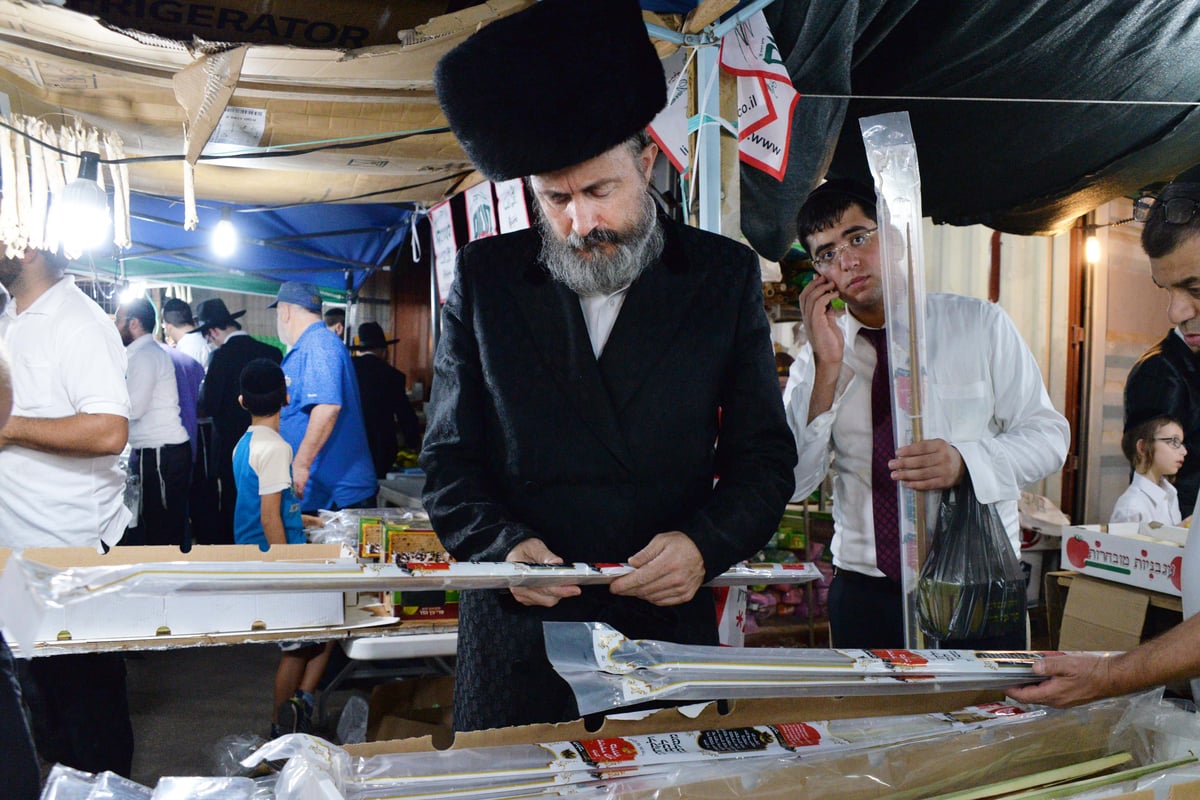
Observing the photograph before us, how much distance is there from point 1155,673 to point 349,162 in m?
3.51

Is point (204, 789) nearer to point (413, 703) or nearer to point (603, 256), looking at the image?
point (603, 256)

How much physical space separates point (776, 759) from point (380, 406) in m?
5.76

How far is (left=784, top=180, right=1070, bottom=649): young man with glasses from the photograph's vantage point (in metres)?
1.95

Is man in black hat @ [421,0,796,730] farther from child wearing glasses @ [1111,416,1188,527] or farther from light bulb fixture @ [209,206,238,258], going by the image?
light bulb fixture @ [209,206,238,258]

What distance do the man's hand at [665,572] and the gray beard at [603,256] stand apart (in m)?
0.49

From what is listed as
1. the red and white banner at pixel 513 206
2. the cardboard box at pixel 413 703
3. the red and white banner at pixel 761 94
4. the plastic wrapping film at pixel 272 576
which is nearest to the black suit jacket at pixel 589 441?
the plastic wrapping film at pixel 272 576

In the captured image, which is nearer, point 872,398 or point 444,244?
point 872,398

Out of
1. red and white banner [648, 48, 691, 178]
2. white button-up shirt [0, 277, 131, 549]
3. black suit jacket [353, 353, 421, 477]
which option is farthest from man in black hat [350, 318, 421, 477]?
red and white banner [648, 48, 691, 178]

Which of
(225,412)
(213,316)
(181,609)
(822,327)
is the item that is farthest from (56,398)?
(213,316)

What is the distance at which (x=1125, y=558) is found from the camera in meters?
2.73

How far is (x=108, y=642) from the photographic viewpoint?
2213mm

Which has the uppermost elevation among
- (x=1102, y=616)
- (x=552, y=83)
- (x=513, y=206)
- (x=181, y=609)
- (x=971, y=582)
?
(x=513, y=206)

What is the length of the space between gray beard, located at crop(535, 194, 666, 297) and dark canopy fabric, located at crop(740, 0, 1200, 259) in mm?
1184

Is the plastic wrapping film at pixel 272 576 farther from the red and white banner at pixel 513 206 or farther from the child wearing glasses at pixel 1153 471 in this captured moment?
the child wearing glasses at pixel 1153 471
